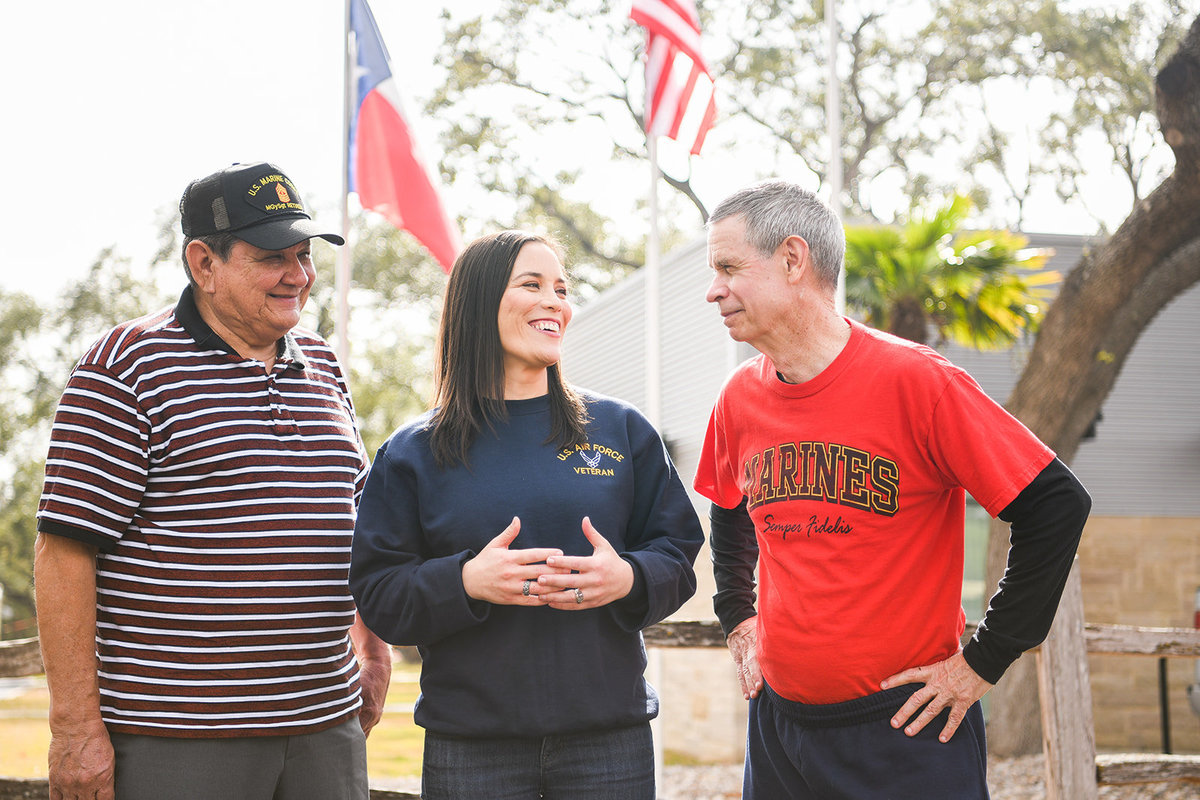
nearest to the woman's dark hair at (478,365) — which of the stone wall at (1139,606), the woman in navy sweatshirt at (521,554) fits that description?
the woman in navy sweatshirt at (521,554)

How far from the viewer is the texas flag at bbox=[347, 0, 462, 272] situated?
6.66 m

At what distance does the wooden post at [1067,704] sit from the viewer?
433 cm

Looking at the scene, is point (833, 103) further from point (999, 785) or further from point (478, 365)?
point (999, 785)

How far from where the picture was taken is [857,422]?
2.42 metres

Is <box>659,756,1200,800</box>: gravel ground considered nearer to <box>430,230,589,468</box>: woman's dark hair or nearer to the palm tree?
the palm tree

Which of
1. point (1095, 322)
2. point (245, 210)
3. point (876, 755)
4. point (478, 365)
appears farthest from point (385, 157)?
point (1095, 322)

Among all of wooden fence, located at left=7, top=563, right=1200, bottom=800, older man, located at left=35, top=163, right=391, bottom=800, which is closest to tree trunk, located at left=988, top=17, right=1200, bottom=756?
wooden fence, located at left=7, top=563, right=1200, bottom=800

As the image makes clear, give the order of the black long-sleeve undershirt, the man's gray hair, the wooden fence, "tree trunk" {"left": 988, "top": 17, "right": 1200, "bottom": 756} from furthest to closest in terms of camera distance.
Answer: "tree trunk" {"left": 988, "top": 17, "right": 1200, "bottom": 756}, the wooden fence, the man's gray hair, the black long-sleeve undershirt

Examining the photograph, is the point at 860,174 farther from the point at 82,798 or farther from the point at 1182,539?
the point at 82,798

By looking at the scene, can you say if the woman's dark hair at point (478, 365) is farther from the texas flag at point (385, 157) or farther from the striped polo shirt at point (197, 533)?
the texas flag at point (385, 157)

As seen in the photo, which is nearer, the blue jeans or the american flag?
the blue jeans

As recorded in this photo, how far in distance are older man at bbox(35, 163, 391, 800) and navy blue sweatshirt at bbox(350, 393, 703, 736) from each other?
0.33 meters

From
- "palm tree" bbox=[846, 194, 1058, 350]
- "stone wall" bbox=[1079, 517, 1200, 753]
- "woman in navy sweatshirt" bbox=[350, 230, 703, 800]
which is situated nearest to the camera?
"woman in navy sweatshirt" bbox=[350, 230, 703, 800]

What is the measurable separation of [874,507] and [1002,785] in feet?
24.9
